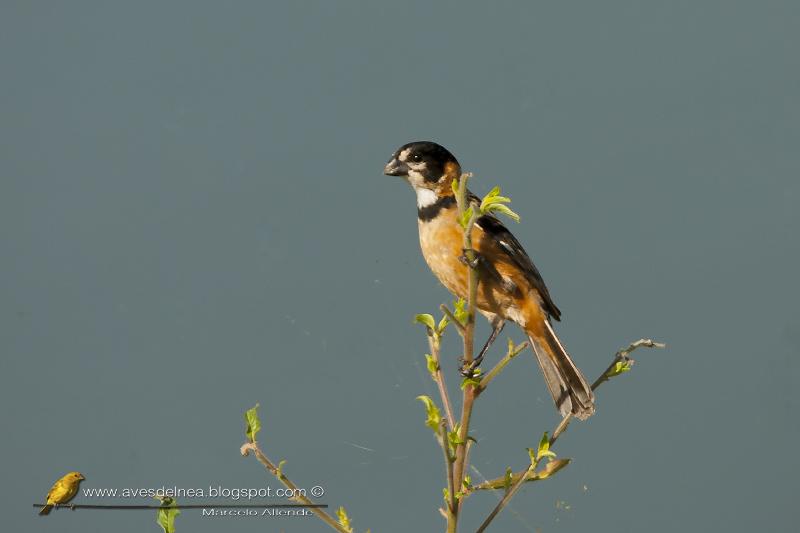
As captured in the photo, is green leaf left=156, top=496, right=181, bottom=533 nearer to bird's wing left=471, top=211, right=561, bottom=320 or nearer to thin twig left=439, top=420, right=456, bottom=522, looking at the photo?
thin twig left=439, top=420, right=456, bottom=522

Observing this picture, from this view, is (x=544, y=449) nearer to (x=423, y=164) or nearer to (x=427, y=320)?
(x=427, y=320)

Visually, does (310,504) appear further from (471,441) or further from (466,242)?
(466,242)

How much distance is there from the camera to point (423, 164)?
5.04 ft

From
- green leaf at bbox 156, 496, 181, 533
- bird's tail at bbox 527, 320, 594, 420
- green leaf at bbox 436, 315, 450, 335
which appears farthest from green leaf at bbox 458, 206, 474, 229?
bird's tail at bbox 527, 320, 594, 420

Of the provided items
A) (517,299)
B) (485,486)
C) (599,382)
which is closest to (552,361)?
(517,299)

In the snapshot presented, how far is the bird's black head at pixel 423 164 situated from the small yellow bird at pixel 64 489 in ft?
2.21

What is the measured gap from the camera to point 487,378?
0.88 metres

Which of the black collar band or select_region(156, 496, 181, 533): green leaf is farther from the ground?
the black collar band

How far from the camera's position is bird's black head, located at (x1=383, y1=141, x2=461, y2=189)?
60.2 inches

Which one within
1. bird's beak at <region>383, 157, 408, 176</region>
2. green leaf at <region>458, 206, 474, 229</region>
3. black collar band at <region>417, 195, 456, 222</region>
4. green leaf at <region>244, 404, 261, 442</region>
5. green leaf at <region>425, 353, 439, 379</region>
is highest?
green leaf at <region>458, 206, 474, 229</region>

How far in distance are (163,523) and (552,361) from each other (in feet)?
2.47

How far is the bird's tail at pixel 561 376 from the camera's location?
1343mm

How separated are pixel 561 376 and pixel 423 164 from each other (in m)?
0.42

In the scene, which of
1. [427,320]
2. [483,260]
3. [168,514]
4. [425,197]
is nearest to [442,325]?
[427,320]
